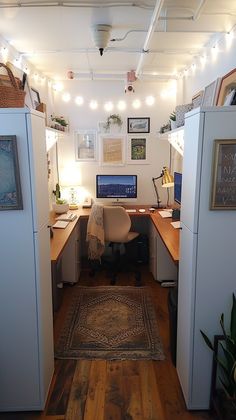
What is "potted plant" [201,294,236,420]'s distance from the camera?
5.32 feet

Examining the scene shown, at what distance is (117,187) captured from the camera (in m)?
4.20

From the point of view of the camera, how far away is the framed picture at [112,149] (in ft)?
13.8

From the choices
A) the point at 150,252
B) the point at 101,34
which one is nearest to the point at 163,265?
the point at 150,252

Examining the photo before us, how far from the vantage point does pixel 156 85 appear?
4.14 metres

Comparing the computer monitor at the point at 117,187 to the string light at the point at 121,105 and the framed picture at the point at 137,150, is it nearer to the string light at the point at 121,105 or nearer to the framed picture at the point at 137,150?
the framed picture at the point at 137,150

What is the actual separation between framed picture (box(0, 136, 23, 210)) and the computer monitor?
2600mm

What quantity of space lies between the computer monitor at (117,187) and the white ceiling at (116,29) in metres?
1.42

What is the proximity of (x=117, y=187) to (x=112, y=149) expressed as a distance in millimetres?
552

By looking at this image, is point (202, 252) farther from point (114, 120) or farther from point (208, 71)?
point (114, 120)

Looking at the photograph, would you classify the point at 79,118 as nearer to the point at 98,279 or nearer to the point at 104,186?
the point at 104,186

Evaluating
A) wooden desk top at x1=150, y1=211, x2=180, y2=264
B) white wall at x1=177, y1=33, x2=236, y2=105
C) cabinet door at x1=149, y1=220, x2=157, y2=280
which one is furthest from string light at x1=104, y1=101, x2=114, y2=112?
cabinet door at x1=149, y1=220, x2=157, y2=280

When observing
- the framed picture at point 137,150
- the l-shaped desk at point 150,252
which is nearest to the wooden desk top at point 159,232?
the l-shaped desk at point 150,252

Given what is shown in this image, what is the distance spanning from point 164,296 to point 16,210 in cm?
223

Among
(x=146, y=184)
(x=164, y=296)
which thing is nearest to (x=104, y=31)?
(x=146, y=184)
